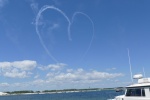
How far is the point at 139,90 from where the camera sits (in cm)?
2364

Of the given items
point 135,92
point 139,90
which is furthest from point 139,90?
point 135,92

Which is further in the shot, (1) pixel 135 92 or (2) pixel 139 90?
(1) pixel 135 92

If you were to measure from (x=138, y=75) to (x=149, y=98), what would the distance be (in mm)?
3402

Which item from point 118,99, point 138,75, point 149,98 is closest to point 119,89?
point 118,99

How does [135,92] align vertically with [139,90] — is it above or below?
below

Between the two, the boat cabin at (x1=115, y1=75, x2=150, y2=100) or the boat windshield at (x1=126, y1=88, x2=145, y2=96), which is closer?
the boat cabin at (x1=115, y1=75, x2=150, y2=100)

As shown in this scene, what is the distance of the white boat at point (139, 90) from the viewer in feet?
74.7

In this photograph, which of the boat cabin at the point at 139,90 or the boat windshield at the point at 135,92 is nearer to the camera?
the boat cabin at the point at 139,90

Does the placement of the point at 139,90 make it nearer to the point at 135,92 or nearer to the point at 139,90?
the point at 139,90

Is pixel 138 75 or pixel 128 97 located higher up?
pixel 138 75

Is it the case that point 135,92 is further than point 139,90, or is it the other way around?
point 135,92

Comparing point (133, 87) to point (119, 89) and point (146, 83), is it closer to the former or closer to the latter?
point (146, 83)

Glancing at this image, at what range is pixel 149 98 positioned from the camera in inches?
873

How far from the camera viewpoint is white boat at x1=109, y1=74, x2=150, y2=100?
74.7ft
